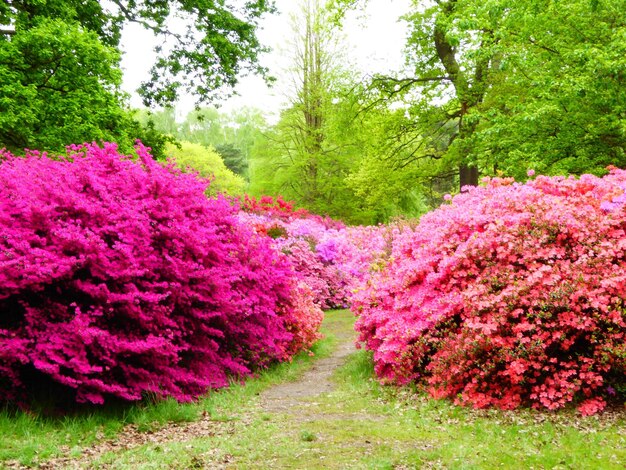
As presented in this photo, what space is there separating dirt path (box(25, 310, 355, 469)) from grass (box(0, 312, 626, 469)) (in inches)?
2.8

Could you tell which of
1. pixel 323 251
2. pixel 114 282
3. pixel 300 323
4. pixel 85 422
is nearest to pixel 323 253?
pixel 323 251

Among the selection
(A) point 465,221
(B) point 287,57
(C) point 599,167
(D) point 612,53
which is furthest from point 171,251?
(B) point 287,57

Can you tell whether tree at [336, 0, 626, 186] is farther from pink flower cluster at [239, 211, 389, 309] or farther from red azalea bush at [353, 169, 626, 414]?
pink flower cluster at [239, 211, 389, 309]

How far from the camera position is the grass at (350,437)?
12.8 feet

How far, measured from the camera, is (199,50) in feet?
49.1

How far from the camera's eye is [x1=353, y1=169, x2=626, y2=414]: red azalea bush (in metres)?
4.86

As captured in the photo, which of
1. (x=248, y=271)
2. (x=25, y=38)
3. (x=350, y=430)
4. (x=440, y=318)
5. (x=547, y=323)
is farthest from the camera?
(x=25, y=38)

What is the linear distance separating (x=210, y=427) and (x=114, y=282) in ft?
5.55

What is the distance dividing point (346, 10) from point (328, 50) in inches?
272

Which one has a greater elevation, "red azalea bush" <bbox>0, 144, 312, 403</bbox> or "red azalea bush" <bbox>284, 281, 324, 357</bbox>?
"red azalea bush" <bbox>0, 144, 312, 403</bbox>

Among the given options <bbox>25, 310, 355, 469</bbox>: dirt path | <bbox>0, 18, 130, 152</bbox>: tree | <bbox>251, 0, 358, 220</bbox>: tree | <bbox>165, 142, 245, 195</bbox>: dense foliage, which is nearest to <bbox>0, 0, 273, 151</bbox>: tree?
<bbox>0, 18, 130, 152</bbox>: tree

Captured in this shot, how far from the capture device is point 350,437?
444 cm

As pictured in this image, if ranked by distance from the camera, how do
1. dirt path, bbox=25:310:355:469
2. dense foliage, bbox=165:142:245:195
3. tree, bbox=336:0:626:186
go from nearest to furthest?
1. dirt path, bbox=25:310:355:469
2. tree, bbox=336:0:626:186
3. dense foliage, bbox=165:142:245:195

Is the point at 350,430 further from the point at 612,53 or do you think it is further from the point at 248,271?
the point at 612,53
